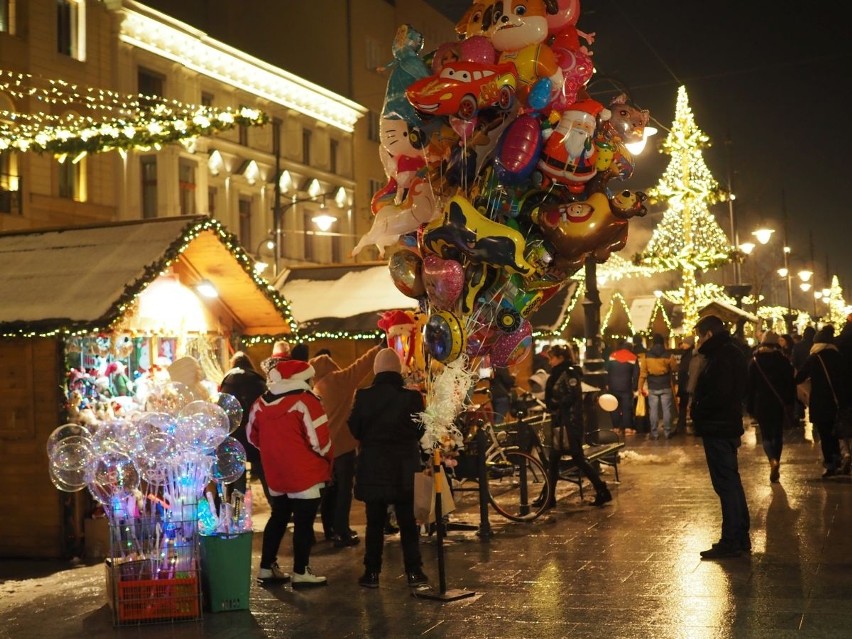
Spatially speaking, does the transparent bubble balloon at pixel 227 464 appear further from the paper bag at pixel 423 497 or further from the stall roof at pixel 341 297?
the stall roof at pixel 341 297

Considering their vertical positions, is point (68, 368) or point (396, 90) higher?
point (396, 90)

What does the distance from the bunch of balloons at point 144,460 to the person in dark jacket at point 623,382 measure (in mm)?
14601

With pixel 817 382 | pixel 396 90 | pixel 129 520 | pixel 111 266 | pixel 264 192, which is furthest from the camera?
pixel 264 192

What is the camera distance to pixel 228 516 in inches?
359

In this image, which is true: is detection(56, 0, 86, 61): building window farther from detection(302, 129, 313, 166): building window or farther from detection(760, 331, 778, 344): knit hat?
detection(760, 331, 778, 344): knit hat

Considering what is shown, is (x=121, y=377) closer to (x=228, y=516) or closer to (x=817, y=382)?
(x=228, y=516)

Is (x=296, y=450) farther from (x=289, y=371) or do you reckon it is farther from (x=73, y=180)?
(x=73, y=180)

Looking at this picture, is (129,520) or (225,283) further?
(225,283)

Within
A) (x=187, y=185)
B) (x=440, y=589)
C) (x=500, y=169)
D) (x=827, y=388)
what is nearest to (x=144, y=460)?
(x=440, y=589)

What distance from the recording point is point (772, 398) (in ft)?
49.0

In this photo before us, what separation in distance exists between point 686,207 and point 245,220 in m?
20.6

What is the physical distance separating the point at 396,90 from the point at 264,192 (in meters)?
33.6

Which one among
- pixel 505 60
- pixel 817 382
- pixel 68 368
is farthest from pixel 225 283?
pixel 817 382

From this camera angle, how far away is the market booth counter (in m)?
11.8
